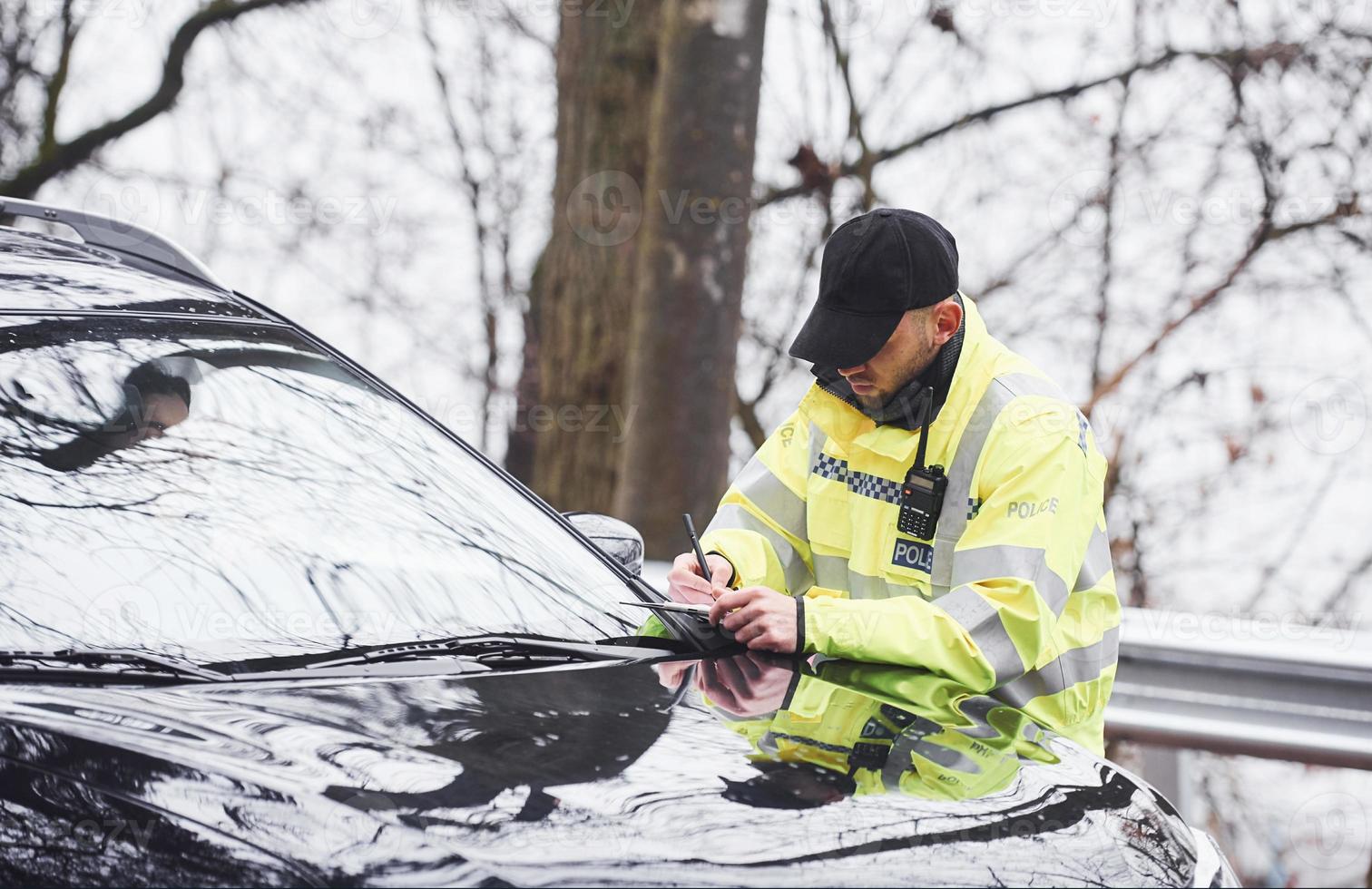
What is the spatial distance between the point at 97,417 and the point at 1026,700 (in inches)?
69.3

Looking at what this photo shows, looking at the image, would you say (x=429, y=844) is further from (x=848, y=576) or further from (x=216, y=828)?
(x=848, y=576)

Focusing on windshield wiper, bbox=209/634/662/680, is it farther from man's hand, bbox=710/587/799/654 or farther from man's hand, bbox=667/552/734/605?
man's hand, bbox=667/552/734/605

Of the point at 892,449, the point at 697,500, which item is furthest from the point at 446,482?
the point at 697,500

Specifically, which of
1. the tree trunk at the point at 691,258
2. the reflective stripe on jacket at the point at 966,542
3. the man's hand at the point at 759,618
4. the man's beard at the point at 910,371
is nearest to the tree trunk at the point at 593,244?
the tree trunk at the point at 691,258

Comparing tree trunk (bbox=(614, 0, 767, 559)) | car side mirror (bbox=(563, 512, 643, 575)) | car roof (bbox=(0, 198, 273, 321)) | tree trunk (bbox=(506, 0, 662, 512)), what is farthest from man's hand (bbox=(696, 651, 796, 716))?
tree trunk (bbox=(506, 0, 662, 512))

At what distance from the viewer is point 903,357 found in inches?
116

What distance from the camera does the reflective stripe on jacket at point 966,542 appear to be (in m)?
2.63

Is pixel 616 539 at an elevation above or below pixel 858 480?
below

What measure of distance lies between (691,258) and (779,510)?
2.91 meters

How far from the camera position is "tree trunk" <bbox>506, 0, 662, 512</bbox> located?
23.0 feet

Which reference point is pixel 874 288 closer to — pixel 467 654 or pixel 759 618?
pixel 759 618

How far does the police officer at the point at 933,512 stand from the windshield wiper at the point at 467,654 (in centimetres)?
29

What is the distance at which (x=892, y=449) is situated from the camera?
300cm

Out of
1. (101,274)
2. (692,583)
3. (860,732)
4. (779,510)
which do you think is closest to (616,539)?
(692,583)
